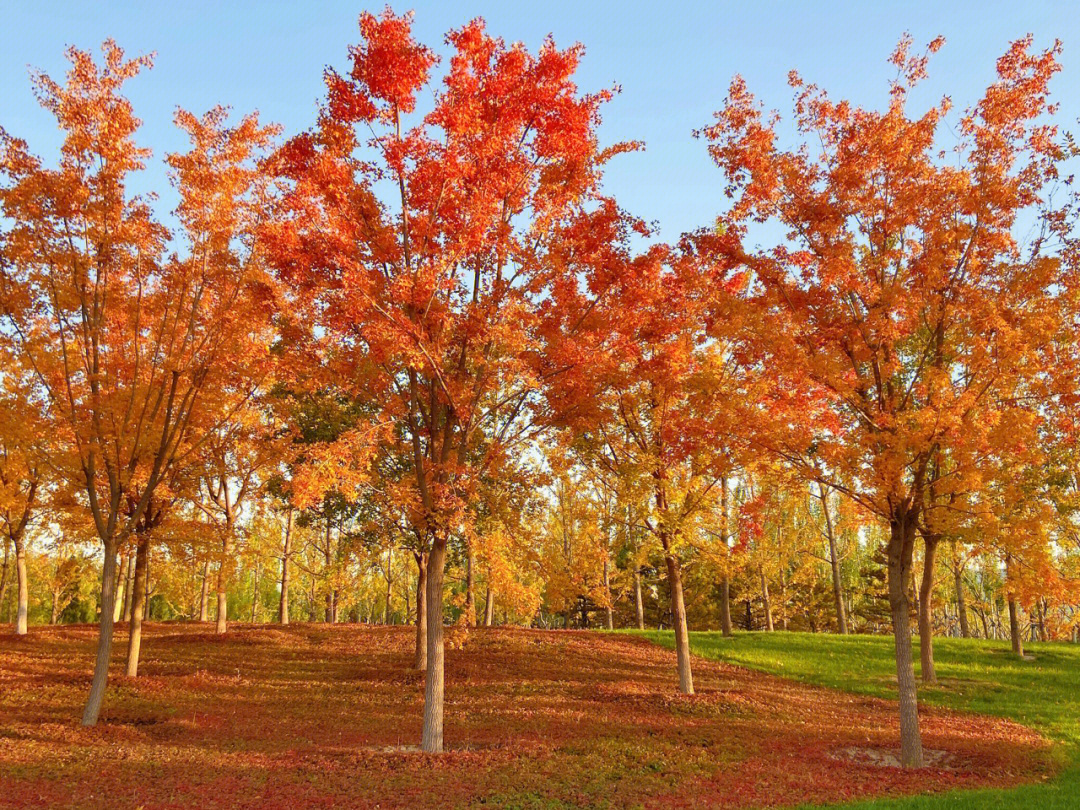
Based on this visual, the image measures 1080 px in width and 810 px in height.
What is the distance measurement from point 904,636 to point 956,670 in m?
12.4

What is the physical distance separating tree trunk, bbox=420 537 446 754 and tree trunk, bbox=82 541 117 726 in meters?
Answer: 6.11

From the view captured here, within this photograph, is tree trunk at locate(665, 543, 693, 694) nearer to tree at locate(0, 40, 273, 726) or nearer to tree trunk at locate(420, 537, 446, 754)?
tree trunk at locate(420, 537, 446, 754)

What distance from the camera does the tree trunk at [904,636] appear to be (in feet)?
36.8

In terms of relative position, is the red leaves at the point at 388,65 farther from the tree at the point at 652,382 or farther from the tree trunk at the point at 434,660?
the tree trunk at the point at 434,660

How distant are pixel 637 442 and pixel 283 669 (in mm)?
11677

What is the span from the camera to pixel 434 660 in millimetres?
11938

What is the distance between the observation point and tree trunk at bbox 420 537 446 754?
38.0 ft

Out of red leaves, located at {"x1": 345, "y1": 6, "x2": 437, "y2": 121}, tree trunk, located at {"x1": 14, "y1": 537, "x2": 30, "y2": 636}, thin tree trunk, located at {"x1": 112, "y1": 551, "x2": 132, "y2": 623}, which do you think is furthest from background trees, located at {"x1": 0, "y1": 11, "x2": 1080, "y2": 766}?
tree trunk, located at {"x1": 14, "y1": 537, "x2": 30, "y2": 636}

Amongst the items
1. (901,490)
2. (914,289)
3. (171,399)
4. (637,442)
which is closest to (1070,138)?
(914,289)

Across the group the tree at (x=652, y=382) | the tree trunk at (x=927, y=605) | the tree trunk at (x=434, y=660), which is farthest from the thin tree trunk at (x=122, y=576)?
the tree trunk at (x=927, y=605)

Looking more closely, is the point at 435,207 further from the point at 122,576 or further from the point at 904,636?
the point at 122,576

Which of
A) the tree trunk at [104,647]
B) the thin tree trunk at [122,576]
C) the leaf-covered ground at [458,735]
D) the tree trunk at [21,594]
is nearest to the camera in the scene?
the leaf-covered ground at [458,735]

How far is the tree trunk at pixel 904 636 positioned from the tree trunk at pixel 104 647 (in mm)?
13992

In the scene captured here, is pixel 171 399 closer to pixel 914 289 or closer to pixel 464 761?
pixel 464 761
